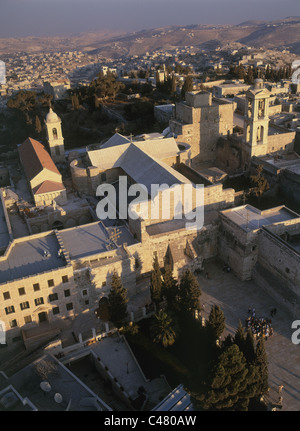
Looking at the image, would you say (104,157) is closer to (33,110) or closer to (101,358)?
(101,358)

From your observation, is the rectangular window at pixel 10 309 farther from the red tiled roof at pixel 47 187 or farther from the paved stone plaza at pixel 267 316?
the red tiled roof at pixel 47 187

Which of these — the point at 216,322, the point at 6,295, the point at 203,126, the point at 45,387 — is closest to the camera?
the point at 45,387

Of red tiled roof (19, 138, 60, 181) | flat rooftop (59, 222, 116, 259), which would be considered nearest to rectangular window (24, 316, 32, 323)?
flat rooftop (59, 222, 116, 259)

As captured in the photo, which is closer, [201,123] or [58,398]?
[58,398]

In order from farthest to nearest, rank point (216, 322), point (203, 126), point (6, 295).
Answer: point (203, 126) → point (6, 295) → point (216, 322)

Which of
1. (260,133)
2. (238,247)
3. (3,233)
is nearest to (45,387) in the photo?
(3,233)

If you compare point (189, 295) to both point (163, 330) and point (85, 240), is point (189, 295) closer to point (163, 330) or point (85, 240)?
point (163, 330)

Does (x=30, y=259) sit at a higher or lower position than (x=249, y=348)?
higher
